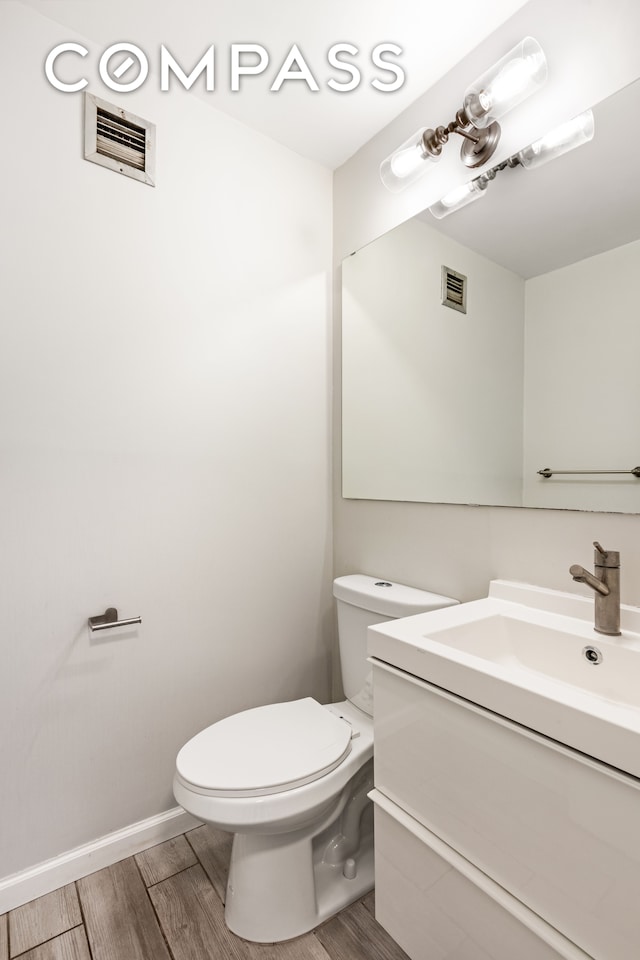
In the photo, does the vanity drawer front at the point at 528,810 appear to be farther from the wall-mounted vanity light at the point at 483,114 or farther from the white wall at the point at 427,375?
the wall-mounted vanity light at the point at 483,114

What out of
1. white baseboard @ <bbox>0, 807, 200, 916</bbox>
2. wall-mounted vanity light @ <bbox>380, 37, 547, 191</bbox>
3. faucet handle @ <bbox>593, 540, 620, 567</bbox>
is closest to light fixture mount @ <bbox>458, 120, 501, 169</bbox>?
wall-mounted vanity light @ <bbox>380, 37, 547, 191</bbox>

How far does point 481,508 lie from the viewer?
1358 millimetres

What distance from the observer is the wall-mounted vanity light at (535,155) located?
1132mm

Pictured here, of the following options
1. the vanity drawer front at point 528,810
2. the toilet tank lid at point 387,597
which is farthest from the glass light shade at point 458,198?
the vanity drawer front at point 528,810

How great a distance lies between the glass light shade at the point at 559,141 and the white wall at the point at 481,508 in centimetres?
4

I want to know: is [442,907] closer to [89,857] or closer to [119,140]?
[89,857]

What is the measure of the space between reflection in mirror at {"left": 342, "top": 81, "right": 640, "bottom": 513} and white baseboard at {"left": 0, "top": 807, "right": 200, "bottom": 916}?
1.22 meters

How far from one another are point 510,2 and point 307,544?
169 cm

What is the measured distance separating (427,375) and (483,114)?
69cm

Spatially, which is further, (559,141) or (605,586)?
(559,141)

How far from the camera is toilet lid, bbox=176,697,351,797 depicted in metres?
1.09

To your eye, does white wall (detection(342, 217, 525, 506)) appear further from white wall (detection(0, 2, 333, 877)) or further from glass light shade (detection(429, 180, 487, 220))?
white wall (detection(0, 2, 333, 877))

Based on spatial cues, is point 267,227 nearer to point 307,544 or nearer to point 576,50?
point 576,50

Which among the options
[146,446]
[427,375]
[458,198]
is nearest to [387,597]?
[427,375]
